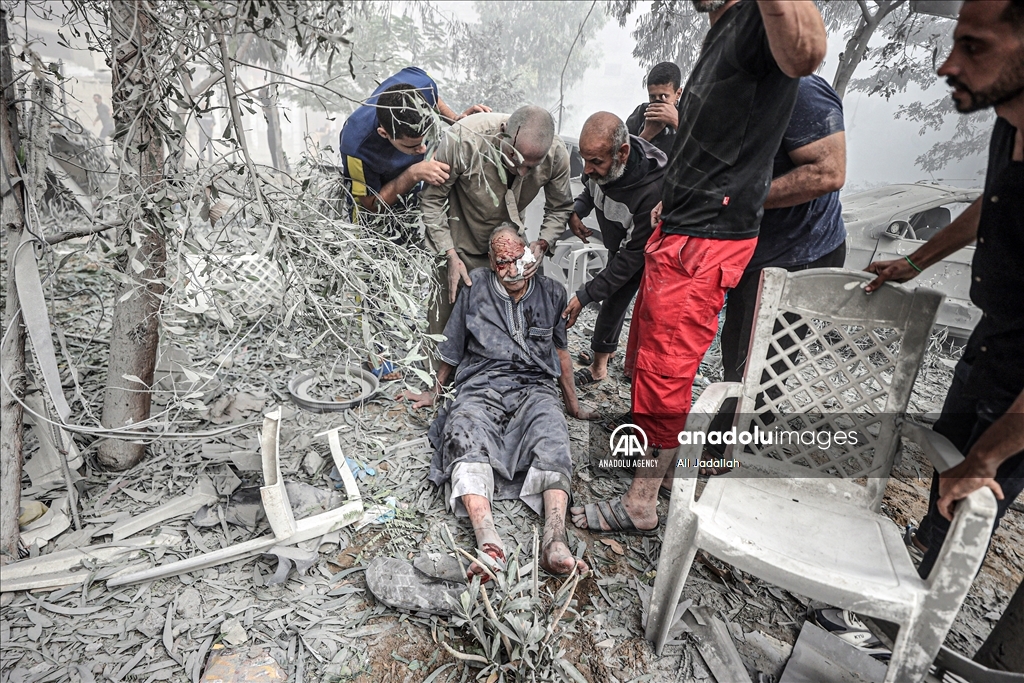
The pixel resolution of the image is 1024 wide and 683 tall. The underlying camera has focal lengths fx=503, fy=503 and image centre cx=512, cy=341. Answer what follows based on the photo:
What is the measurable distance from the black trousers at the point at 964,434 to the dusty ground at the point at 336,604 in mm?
548

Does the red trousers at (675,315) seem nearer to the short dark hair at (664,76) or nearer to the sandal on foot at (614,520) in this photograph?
the sandal on foot at (614,520)

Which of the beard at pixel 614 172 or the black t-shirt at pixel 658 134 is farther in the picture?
the black t-shirt at pixel 658 134

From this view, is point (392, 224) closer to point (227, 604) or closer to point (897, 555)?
point (227, 604)

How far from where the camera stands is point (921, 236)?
5617 mm

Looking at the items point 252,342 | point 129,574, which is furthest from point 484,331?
point 252,342

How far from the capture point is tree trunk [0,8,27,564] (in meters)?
1.96

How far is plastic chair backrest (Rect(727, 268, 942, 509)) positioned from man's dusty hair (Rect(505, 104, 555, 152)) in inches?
61.0

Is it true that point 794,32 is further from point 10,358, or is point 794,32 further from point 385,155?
point 10,358

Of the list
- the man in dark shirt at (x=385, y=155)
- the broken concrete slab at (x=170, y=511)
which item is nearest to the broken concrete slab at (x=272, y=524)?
the broken concrete slab at (x=170, y=511)

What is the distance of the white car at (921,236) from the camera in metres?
5.15

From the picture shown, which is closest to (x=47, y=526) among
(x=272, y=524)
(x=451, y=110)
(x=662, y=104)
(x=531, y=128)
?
(x=272, y=524)

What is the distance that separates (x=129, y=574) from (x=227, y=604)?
434 mm

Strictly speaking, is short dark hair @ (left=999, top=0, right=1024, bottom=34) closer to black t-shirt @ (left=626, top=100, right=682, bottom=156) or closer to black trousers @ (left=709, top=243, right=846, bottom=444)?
black trousers @ (left=709, top=243, right=846, bottom=444)

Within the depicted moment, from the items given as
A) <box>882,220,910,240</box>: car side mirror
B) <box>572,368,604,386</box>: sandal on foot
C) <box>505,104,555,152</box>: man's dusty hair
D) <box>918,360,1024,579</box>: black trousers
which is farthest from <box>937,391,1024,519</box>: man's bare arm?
<box>882,220,910,240</box>: car side mirror
